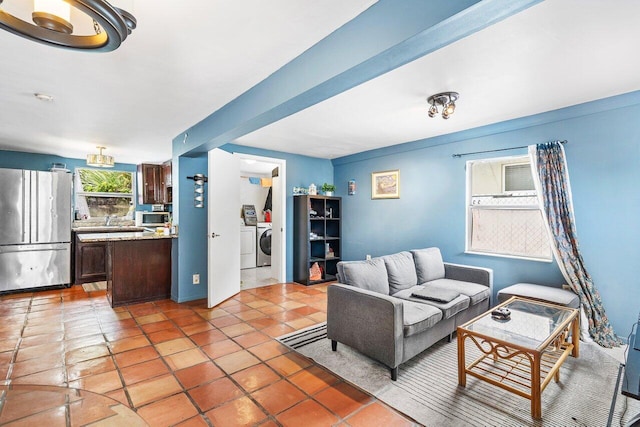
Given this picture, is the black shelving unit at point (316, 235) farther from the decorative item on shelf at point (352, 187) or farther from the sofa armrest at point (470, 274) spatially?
the sofa armrest at point (470, 274)

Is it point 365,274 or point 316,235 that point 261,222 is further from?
point 365,274

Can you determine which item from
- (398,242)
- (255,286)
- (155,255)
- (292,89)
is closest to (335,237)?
(398,242)

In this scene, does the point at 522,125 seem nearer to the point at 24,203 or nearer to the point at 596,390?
the point at 596,390

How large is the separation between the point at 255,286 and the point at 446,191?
332cm

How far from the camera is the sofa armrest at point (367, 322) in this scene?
2246mm

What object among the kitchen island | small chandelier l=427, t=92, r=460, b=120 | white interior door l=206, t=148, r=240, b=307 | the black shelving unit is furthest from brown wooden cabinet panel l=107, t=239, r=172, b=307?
small chandelier l=427, t=92, r=460, b=120

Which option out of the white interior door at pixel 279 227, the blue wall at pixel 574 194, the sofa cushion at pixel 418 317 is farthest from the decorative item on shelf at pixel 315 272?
the sofa cushion at pixel 418 317

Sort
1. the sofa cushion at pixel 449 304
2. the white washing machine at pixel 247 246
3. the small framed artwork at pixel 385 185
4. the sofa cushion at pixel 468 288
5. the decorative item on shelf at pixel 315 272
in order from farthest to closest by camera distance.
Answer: the white washing machine at pixel 247 246, the decorative item on shelf at pixel 315 272, the small framed artwork at pixel 385 185, the sofa cushion at pixel 468 288, the sofa cushion at pixel 449 304

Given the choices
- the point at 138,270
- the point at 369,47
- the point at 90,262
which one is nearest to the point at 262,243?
the point at 138,270

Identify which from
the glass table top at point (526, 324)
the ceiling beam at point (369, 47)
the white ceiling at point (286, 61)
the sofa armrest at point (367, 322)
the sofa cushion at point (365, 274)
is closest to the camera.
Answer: the ceiling beam at point (369, 47)

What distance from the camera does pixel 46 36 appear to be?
1.15 m

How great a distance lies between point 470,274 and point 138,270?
426cm

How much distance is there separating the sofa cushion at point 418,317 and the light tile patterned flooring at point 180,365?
576 mm

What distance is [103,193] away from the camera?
6.49m
